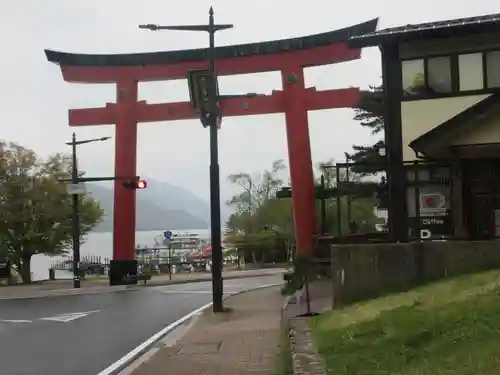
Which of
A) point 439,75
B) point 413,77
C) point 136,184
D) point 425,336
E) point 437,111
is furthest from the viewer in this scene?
point 136,184

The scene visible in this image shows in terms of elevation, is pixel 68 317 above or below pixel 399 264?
below

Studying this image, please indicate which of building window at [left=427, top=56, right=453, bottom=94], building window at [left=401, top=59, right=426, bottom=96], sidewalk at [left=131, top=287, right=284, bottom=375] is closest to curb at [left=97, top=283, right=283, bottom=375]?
sidewalk at [left=131, top=287, right=284, bottom=375]

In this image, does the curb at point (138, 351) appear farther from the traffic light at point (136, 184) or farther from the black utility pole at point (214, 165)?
the traffic light at point (136, 184)

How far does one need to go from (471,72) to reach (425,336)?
11.7 metres

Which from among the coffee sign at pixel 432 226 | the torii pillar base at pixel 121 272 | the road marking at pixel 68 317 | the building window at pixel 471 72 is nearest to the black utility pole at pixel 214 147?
the road marking at pixel 68 317

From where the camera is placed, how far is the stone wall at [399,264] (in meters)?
11.7

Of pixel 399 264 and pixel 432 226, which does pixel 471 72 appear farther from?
pixel 399 264

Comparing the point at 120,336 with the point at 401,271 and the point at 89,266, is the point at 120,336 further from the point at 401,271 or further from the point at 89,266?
the point at 89,266

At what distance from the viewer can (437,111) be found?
17375mm

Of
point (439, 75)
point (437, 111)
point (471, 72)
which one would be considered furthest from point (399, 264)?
point (471, 72)

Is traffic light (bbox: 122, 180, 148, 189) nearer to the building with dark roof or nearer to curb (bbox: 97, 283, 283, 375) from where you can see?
curb (bbox: 97, 283, 283, 375)

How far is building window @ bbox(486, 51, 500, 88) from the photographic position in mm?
17125

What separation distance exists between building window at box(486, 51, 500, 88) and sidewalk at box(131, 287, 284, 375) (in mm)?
7923

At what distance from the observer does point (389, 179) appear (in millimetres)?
17859
